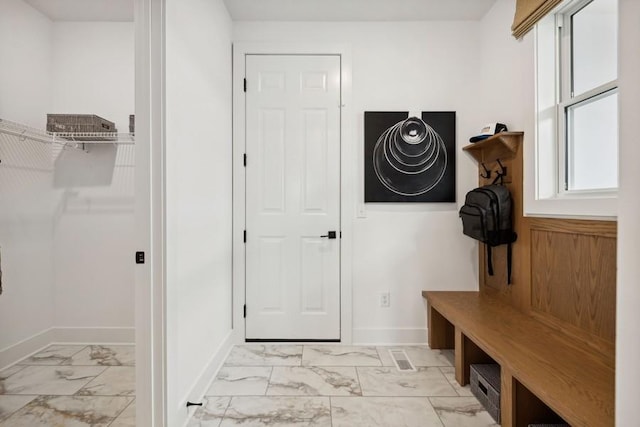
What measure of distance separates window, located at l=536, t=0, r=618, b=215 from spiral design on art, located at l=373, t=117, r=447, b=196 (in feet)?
2.60

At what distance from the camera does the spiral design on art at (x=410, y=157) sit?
8.75 feet

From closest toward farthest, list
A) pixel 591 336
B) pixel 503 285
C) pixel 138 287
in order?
pixel 138 287, pixel 591 336, pixel 503 285


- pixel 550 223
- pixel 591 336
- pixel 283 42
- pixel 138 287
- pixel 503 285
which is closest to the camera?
pixel 138 287

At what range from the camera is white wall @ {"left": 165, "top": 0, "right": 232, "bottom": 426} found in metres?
1.57

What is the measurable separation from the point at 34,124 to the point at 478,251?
374 cm

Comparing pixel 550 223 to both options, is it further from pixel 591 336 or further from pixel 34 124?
pixel 34 124

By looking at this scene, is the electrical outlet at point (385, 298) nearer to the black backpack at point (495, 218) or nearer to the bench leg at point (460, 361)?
the bench leg at point (460, 361)

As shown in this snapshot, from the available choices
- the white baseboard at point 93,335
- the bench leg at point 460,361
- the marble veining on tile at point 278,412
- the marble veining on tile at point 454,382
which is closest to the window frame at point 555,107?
the bench leg at point 460,361

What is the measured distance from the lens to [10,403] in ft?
6.17

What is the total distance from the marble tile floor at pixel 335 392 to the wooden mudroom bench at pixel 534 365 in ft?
0.82

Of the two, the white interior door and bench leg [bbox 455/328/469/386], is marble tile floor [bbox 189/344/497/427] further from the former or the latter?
the white interior door

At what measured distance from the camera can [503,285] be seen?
2406 mm

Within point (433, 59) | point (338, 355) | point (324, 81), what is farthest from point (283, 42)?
point (338, 355)

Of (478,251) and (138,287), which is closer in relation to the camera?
(138,287)
